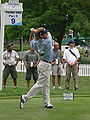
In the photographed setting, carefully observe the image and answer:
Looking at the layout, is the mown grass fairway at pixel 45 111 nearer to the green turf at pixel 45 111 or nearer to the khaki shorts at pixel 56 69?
the green turf at pixel 45 111

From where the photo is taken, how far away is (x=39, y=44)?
29.9 ft

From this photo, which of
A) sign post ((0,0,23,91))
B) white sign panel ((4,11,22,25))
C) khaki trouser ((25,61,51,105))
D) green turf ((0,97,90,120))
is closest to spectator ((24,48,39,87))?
sign post ((0,0,23,91))

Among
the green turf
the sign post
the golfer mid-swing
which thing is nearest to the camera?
the green turf

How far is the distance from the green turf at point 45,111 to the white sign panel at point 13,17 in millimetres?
4374

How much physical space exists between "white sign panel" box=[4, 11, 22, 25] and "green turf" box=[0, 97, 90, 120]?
14.4ft

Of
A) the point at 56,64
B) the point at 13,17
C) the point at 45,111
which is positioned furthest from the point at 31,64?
the point at 45,111

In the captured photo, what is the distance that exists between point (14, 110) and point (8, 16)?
575 cm

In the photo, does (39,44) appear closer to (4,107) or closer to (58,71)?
(4,107)

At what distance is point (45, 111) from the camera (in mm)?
8539

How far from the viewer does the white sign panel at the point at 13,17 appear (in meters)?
13.6

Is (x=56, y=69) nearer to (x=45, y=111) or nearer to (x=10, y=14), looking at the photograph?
(x=10, y=14)

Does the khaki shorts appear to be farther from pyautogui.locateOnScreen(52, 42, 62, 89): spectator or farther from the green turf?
the green turf

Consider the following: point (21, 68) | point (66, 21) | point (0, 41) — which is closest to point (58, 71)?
point (0, 41)

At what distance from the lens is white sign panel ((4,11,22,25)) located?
13.6 metres
